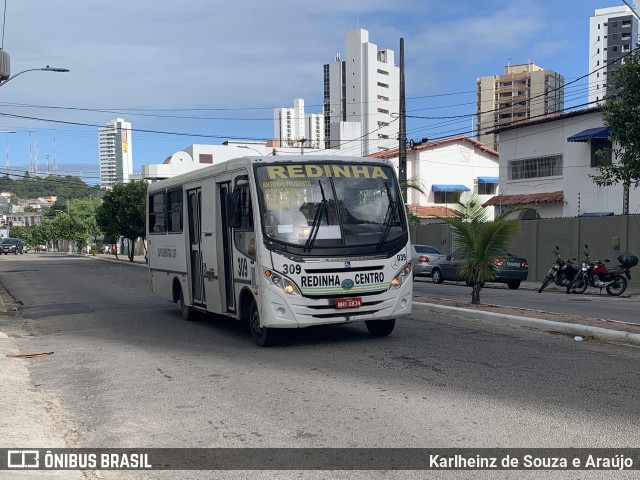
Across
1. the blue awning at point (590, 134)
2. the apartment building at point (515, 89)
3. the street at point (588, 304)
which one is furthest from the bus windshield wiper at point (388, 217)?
the apartment building at point (515, 89)

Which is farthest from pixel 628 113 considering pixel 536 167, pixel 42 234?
pixel 42 234

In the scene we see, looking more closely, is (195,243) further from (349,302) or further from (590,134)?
(590,134)

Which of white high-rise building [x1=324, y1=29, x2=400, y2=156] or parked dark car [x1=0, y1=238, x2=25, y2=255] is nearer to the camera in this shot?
parked dark car [x1=0, y1=238, x2=25, y2=255]

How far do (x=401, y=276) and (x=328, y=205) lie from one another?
154 centimetres

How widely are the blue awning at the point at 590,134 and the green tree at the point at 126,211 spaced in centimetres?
2941

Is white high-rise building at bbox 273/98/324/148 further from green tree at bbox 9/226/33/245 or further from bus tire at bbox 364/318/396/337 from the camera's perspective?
bus tire at bbox 364/318/396/337

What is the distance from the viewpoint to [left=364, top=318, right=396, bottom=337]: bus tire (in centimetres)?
1080

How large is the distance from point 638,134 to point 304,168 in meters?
12.8

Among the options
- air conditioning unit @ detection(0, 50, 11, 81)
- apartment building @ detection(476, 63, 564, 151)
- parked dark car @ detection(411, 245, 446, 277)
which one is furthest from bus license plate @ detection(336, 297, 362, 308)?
apartment building @ detection(476, 63, 564, 151)

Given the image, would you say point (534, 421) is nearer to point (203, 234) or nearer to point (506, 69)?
point (203, 234)

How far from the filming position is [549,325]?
36.4ft

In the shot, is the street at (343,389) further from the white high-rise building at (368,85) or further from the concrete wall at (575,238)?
the white high-rise building at (368,85)

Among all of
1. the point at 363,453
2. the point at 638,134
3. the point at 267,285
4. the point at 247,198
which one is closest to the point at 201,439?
the point at 363,453

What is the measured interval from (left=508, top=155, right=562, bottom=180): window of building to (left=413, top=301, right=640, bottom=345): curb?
82.7ft
